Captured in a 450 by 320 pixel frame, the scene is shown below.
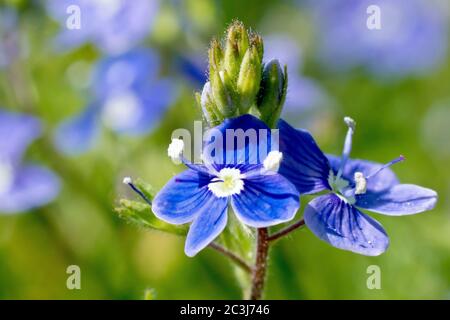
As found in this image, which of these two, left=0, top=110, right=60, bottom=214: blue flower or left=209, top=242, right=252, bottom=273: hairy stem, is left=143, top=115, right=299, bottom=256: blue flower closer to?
left=209, top=242, right=252, bottom=273: hairy stem

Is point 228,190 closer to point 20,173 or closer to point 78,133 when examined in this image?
point 78,133

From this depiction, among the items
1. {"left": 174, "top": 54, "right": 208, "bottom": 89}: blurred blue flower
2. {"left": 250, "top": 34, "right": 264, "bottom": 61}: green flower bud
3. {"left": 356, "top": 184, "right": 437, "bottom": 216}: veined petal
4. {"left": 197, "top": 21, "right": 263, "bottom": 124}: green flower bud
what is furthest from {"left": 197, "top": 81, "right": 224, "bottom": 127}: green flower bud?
{"left": 174, "top": 54, "right": 208, "bottom": 89}: blurred blue flower

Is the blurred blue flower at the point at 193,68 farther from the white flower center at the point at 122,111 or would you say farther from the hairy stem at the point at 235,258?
the hairy stem at the point at 235,258

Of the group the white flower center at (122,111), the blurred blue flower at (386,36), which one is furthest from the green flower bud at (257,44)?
the blurred blue flower at (386,36)

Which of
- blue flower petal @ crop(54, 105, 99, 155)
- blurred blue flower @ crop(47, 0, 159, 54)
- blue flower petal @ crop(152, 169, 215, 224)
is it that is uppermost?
blurred blue flower @ crop(47, 0, 159, 54)

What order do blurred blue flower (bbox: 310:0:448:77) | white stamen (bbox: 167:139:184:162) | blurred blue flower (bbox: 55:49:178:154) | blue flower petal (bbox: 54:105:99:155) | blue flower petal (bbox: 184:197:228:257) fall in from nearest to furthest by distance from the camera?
1. blue flower petal (bbox: 184:197:228:257)
2. white stamen (bbox: 167:139:184:162)
3. blue flower petal (bbox: 54:105:99:155)
4. blurred blue flower (bbox: 55:49:178:154)
5. blurred blue flower (bbox: 310:0:448:77)
